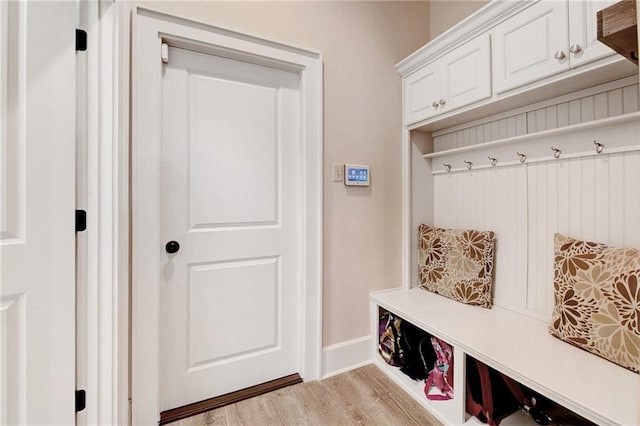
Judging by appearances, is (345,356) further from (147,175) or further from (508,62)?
(508,62)

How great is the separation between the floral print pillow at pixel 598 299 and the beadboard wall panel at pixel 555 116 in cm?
61

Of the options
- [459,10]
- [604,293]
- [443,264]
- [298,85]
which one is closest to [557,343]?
[604,293]

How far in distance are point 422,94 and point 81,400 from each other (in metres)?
2.47

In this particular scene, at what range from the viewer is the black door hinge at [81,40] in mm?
1197

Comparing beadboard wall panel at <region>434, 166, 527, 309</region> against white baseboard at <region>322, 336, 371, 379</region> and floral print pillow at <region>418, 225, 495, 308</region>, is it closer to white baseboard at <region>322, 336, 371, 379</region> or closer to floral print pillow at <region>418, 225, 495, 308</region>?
floral print pillow at <region>418, 225, 495, 308</region>

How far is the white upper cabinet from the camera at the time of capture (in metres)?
1.58

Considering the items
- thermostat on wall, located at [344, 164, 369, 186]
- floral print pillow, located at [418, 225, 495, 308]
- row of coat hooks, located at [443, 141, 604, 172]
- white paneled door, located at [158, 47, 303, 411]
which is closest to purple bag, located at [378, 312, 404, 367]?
floral print pillow, located at [418, 225, 495, 308]

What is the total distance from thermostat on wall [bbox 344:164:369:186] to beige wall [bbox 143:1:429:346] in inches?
1.7

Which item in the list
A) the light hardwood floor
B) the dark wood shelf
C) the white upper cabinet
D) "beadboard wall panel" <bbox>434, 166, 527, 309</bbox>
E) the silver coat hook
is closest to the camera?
the dark wood shelf

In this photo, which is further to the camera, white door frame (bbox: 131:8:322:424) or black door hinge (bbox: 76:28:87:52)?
white door frame (bbox: 131:8:322:424)

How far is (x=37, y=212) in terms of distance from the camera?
1132mm

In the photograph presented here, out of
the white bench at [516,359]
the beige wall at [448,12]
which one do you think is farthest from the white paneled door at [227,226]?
the beige wall at [448,12]

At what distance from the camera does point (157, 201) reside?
145 centimetres

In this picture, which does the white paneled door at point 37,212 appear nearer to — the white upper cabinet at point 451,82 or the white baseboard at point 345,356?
the white baseboard at point 345,356
